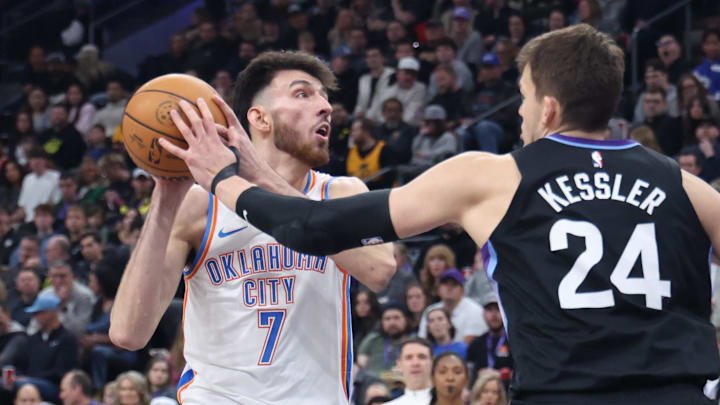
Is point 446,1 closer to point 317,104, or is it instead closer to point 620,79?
point 317,104

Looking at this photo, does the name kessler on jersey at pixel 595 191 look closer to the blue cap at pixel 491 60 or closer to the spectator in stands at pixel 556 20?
the spectator in stands at pixel 556 20

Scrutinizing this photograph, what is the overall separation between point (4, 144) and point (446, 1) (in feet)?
24.0

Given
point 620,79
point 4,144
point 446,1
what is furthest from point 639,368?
point 4,144

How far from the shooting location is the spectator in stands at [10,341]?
12.1m

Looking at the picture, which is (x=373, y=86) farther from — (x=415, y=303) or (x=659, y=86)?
(x=415, y=303)

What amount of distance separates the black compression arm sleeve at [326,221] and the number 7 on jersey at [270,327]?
3.87 feet

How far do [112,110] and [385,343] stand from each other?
30.3ft

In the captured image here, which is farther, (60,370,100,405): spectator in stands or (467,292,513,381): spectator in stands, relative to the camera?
(60,370,100,405): spectator in stands

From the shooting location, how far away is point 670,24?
47.9ft

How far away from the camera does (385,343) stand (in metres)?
10.5

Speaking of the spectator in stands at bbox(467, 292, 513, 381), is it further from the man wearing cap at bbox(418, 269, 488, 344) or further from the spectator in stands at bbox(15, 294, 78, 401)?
the spectator in stands at bbox(15, 294, 78, 401)

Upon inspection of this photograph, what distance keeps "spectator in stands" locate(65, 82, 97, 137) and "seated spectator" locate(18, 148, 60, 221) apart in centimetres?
162

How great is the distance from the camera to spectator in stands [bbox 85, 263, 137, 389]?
38.6ft

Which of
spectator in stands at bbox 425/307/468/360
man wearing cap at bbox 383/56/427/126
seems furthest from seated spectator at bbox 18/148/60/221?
spectator in stands at bbox 425/307/468/360
